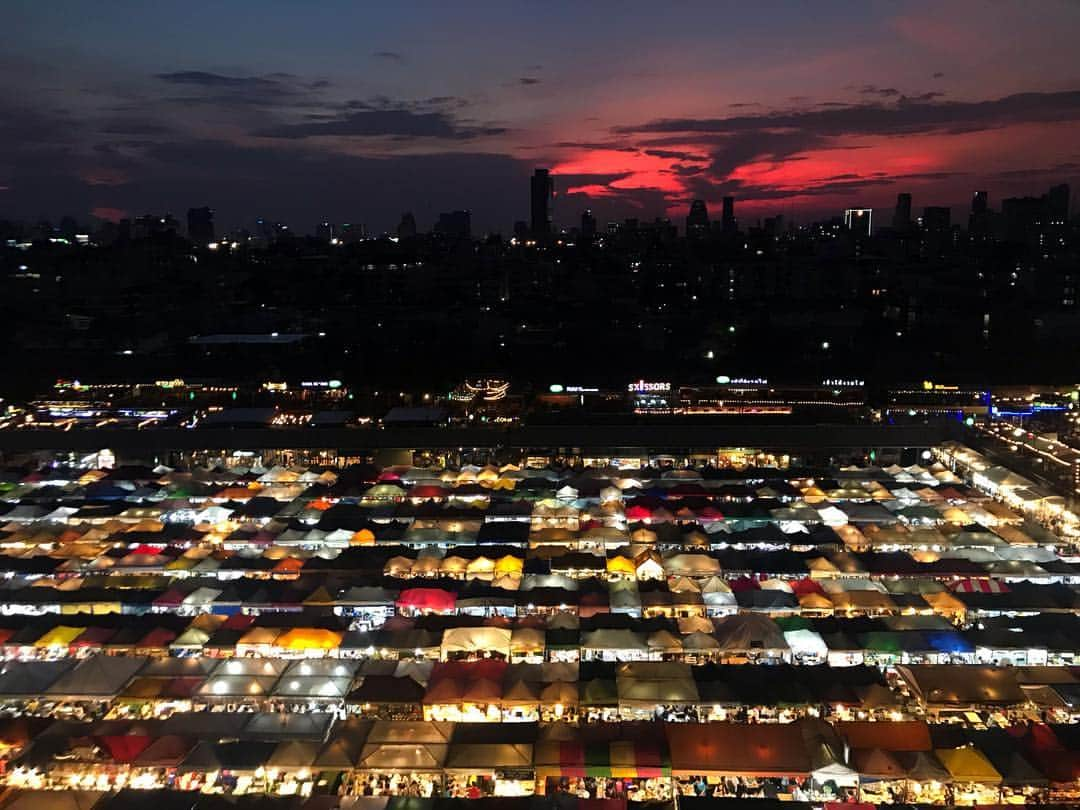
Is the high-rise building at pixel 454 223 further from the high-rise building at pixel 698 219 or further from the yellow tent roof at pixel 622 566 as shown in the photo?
the yellow tent roof at pixel 622 566

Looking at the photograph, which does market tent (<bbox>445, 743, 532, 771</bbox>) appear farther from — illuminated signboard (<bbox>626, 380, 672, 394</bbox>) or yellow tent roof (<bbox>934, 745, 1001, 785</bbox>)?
illuminated signboard (<bbox>626, 380, 672, 394</bbox>)

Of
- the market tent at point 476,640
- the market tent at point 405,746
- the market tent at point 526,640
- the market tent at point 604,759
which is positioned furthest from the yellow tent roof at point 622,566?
the market tent at point 405,746

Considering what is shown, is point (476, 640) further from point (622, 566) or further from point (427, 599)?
point (622, 566)

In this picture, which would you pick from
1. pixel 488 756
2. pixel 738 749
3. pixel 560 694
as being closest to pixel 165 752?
pixel 488 756

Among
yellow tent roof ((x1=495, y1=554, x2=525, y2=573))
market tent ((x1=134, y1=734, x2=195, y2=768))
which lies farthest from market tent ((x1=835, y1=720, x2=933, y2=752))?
market tent ((x1=134, y1=734, x2=195, y2=768))

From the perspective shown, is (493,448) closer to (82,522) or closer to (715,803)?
(82,522)

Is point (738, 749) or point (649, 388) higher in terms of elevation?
point (738, 749)

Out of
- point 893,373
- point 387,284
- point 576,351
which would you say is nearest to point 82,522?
point 576,351
